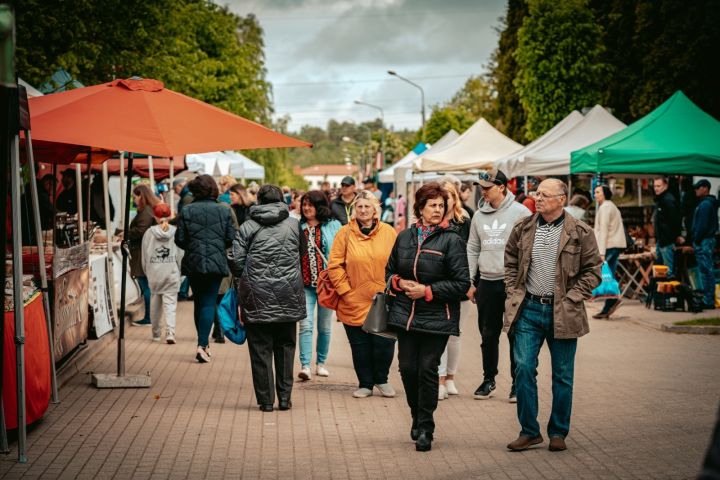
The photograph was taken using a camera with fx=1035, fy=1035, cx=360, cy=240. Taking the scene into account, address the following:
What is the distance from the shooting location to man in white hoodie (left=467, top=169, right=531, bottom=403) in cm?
863

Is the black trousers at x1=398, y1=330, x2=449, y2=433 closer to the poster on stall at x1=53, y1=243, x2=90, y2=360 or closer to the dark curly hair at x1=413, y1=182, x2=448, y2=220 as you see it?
the dark curly hair at x1=413, y1=182, x2=448, y2=220

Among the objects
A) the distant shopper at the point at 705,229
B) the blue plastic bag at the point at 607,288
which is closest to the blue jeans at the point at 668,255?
the distant shopper at the point at 705,229

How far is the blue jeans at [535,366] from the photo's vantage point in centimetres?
693

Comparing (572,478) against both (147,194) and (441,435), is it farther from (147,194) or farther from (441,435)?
(147,194)

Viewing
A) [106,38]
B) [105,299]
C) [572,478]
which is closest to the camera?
[572,478]

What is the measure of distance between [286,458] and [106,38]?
40.1 feet

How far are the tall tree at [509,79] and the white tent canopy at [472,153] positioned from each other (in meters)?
23.1

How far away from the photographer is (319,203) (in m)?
9.91

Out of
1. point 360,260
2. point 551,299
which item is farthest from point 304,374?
point 551,299

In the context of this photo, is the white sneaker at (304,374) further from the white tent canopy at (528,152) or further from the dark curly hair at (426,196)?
the white tent canopy at (528,152)

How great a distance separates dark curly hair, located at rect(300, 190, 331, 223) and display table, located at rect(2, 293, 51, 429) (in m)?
2.90

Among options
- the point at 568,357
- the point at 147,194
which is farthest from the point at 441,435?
the point at 147,194

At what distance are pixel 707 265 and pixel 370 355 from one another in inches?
336

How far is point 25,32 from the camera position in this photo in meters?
15.5
